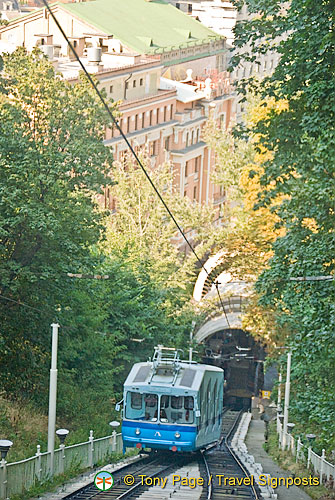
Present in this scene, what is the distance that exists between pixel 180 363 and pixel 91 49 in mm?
44117

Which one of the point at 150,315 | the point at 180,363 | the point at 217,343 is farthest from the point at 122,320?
the point at 217,343

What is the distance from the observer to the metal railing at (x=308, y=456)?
102 feet

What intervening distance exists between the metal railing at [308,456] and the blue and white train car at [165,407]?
3236 millimetres

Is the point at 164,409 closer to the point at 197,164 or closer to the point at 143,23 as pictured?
the point at 143,23

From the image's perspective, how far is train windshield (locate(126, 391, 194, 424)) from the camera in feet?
108

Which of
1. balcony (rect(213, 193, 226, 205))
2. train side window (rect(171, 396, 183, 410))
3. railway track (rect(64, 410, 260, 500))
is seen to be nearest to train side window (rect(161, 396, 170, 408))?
train side window (rect(171, 396, 183, 410))

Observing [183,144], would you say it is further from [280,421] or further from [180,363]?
[180,363]

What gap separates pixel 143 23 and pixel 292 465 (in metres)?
66.7

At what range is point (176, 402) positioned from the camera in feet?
109

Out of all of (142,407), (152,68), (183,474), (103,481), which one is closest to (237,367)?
(152,68)

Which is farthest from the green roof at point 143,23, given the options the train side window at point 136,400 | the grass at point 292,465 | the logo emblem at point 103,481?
the logo emblem at point 103,481

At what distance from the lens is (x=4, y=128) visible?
35875 millimetres

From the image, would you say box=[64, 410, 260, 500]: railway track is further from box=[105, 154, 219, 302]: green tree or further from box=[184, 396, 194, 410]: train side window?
box=[105, 154, 219, 302]: green tree

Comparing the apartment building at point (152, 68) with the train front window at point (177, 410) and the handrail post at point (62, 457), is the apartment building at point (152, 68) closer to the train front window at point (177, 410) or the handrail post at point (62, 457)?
the train front window at point (177, 410)
